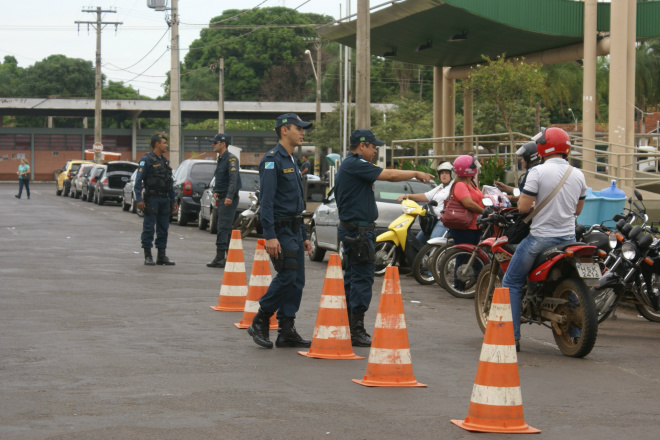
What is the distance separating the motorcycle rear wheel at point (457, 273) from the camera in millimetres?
12594

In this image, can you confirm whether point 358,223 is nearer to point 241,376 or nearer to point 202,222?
point 241,376

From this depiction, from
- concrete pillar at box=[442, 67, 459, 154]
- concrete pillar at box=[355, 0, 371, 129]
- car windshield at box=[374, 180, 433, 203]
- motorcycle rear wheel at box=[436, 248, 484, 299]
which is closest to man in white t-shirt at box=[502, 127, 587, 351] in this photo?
motorcycle rear wheel at box=[436, 248, 484, 299]

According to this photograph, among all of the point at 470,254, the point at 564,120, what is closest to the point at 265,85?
the point at 564,120

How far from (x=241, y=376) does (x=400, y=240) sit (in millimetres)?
7422

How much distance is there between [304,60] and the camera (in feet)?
311

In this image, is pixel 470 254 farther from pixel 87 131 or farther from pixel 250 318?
pixel 87 131

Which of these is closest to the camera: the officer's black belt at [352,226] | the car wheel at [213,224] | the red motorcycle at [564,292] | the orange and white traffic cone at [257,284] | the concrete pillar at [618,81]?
the red motorcycle at [564,292]

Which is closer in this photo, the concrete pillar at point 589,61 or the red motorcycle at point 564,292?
the red motorcycle at point 564,292

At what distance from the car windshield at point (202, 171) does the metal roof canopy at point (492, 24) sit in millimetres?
6682

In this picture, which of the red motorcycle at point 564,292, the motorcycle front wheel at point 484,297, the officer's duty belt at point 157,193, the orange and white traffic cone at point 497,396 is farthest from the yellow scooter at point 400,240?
the orange and white traffic cone at point 497,396

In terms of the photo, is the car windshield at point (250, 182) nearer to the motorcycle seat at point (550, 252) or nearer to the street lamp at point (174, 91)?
the street lamp at point (174, 91)

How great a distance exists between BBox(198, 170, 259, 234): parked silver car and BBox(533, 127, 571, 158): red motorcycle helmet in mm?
15063

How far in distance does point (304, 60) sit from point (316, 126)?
1365 inches

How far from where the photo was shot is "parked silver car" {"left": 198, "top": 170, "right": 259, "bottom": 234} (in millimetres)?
23469
